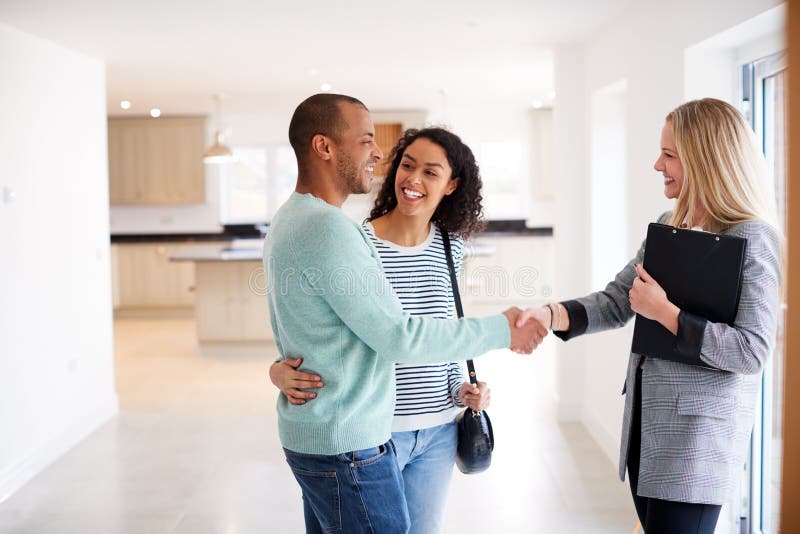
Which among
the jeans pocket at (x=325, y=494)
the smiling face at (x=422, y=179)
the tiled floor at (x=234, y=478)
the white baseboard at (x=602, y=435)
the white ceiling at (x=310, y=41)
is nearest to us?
the jeans pocket at (x=325, y=494)

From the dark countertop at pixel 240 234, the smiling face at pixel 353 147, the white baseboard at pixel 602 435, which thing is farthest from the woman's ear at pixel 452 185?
the dark countertop at pixel 240 234

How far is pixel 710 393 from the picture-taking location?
1.72 meters

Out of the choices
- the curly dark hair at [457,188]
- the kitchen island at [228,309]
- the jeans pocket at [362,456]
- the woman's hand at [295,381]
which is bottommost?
the kitchen island at [228,309]

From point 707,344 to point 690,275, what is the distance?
0.16 m

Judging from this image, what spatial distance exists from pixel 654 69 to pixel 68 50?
3.56 meters

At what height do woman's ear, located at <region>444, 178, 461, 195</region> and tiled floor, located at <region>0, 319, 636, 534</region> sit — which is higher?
woman's ear, located at <region>444, 178, 461, 195</region>

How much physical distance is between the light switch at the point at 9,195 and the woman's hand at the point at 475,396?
10.1 feet

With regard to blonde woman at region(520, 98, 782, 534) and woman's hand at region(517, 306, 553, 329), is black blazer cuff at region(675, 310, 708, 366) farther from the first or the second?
woman's hand at region(517, 306, 553, 329)

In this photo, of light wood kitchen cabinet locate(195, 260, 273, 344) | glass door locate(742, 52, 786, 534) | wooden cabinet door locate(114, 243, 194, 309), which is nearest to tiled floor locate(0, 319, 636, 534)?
glass door locate(742, 52, 786, 534)

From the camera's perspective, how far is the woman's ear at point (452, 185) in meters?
2.18

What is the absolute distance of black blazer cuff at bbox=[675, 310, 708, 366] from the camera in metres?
1.65

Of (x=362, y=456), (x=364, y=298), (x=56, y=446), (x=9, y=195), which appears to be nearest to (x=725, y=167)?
(x=364, y=298)

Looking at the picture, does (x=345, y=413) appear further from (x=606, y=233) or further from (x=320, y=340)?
(x=606, y=233)

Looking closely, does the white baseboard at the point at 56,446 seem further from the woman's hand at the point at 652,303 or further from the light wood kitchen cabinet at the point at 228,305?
the woman's hand at the point at 652,303
